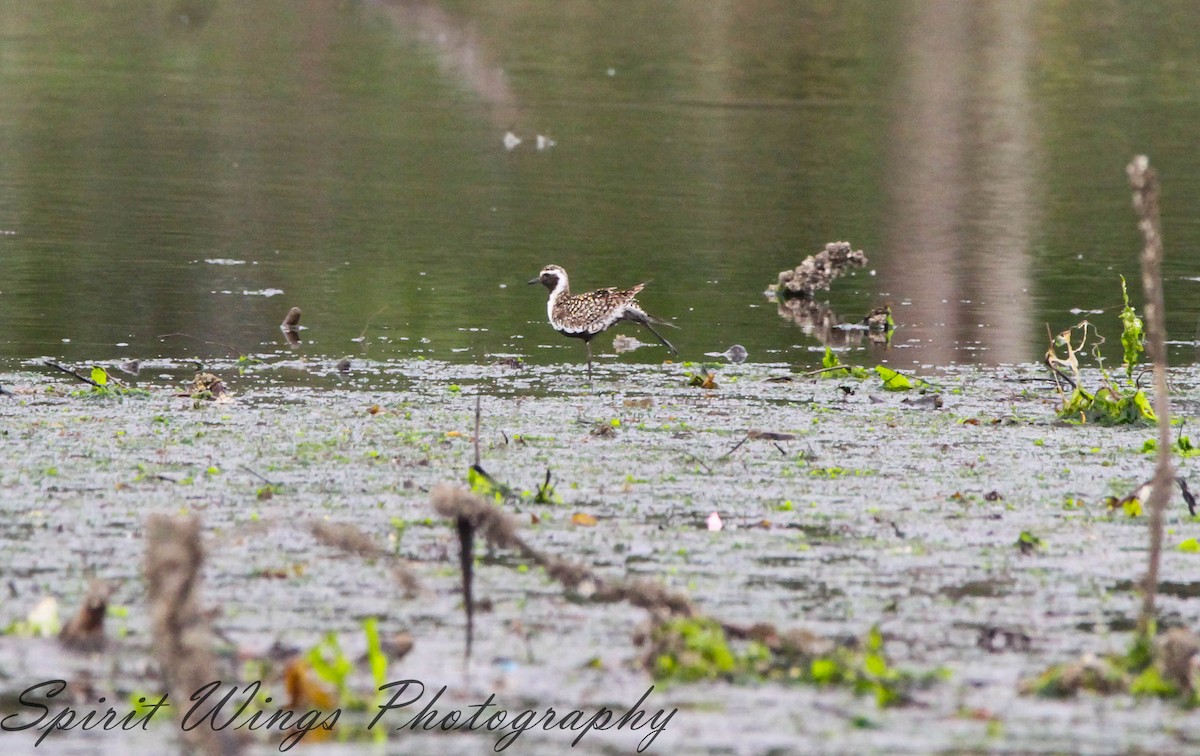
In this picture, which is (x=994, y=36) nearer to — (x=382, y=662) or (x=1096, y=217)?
(x=1096, y=217)

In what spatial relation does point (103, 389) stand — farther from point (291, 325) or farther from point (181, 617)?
point (181, 617)

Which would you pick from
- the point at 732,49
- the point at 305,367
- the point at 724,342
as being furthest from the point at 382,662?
the point at 732,49

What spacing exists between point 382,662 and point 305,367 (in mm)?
6754

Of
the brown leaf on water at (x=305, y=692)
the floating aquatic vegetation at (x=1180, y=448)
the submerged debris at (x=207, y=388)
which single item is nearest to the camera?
the brown leaf on water at (x=305, y=692)

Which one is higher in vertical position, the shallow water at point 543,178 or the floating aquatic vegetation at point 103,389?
the shallow water at point 543,178

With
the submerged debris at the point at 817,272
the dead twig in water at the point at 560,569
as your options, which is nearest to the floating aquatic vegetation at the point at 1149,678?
the dead twig in water at the point at 560,569

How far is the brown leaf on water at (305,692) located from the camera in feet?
19.0

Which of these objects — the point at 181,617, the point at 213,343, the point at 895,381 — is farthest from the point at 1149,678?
the point at 213,343

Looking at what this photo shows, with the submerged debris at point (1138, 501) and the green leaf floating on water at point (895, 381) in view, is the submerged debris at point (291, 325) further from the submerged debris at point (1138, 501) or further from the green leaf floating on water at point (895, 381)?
the submerged debris at point (1138, 501)

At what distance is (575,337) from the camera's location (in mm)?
13609

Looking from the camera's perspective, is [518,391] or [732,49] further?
[732,49]

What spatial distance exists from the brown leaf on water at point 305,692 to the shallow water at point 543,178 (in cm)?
738

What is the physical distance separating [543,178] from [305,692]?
778 inches

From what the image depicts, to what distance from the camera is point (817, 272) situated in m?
17.0
